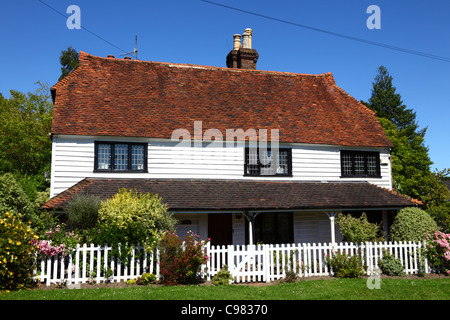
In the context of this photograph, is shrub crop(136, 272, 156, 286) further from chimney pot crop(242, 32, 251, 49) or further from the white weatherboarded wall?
chimney pot crop(242, 32, 251, 49)

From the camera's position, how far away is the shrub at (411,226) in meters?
14.3

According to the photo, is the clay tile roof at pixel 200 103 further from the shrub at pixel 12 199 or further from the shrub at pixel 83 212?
the shrub at pixel 83 212

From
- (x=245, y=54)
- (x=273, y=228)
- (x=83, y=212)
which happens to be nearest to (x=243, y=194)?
(x=273, y=228)

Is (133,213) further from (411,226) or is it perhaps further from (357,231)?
(411,226)

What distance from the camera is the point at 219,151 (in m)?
16.8

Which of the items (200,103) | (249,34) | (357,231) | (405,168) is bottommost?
(357,231)

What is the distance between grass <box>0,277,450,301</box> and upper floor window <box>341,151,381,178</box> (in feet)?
24.9

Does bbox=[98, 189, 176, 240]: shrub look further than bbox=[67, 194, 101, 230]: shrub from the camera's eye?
No

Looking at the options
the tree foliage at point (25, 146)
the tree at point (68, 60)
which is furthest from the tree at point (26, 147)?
the tree at point (68, 60)

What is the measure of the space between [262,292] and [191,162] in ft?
24.4

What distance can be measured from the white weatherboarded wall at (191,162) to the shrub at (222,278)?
5340 mm

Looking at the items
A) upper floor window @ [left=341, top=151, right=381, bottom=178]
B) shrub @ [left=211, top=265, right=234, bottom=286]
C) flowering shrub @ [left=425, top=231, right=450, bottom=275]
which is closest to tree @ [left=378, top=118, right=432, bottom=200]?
upper floor window @ [left=341, top=151, right=381, bottom=178]

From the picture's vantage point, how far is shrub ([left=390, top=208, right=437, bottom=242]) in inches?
565
